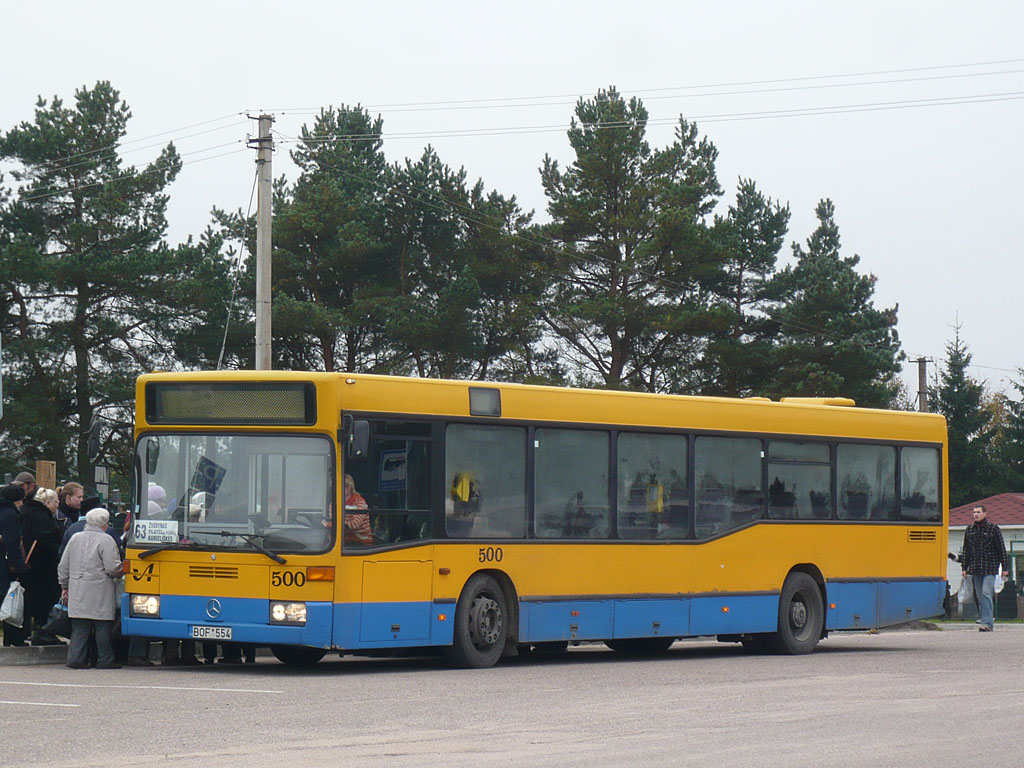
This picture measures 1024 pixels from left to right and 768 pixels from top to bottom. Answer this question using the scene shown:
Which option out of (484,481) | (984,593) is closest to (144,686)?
(484,481)

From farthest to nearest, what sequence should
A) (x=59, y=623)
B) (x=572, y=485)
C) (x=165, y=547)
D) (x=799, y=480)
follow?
(x=799, y=480)
(x=572, y=485)
(x=59, y=623)
(x=165, y=547)

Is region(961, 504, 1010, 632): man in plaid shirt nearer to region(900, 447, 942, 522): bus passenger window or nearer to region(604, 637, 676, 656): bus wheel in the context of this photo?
region(900, 447, 942, 522): bus passenger window

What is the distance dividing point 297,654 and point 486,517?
2.29 m

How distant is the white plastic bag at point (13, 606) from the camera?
16.8 metres

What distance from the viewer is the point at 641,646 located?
21.1 metres

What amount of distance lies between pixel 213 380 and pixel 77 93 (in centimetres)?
3844

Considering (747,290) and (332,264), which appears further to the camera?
(747,290)

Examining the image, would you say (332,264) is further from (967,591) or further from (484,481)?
(484,481)

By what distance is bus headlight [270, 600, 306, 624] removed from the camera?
15047 millimetres

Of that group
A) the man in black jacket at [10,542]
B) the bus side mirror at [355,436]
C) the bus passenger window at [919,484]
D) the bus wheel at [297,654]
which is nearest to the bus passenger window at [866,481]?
the bus passenger window at [919,484]

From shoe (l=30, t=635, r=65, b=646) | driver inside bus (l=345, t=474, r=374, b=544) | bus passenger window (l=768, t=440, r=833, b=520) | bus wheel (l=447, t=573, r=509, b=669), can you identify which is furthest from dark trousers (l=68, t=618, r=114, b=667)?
bus passenger window (l=768, t=440, r=833, b=520)

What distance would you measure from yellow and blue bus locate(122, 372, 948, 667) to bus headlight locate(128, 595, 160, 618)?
19mm

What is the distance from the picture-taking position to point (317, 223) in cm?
5031

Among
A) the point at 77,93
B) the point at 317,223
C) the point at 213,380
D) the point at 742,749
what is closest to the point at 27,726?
the point at 742,749
